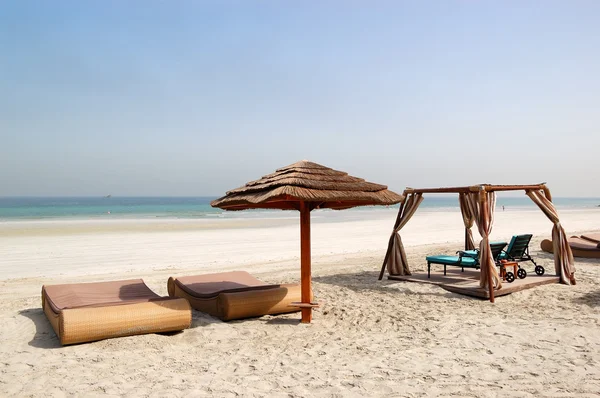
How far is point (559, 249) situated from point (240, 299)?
6.55m

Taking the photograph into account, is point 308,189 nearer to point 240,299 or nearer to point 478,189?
point 240,299


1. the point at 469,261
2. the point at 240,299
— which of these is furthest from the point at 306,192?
the point at 469,261

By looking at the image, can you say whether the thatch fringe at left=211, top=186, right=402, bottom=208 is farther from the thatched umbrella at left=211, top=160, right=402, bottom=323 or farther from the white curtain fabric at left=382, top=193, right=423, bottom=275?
the white curtain fabric at left=382, top=193, right=423, bottom=275

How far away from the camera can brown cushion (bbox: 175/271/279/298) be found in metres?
6.60

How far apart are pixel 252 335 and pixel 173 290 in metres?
2.54

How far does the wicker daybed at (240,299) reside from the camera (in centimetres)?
612

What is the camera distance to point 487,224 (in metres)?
7.88

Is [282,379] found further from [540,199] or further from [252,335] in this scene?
[540,199]

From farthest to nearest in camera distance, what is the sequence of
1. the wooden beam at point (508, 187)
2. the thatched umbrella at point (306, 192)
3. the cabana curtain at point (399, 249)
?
the cabana curtain at point (399, 249), the wooden beam at point (508, 187), the thatched umbrella at point (306, 192)

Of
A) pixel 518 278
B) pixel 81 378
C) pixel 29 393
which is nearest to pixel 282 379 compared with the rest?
pixel 81 378

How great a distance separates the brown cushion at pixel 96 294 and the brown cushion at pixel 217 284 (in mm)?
643

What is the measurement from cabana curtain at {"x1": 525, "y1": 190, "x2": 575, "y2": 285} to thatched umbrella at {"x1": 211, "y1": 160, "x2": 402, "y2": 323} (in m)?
4.67

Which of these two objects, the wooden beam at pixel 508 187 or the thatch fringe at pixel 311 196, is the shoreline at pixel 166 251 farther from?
the thatch fringe at pixel 311 196

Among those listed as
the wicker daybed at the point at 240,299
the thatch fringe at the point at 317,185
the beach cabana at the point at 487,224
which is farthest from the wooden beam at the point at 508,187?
the wicker daybed at the point at 240,299
